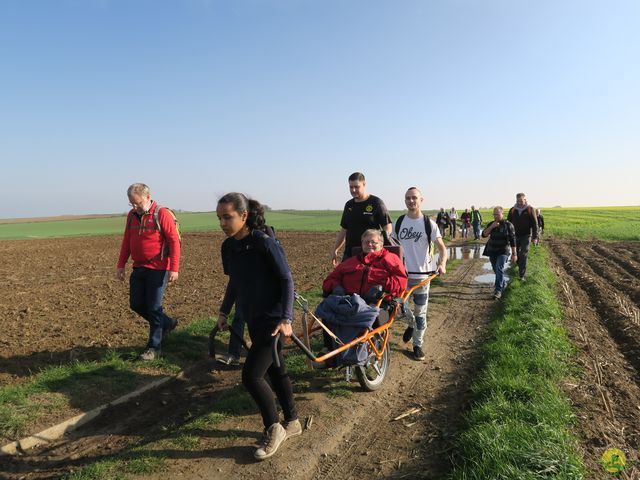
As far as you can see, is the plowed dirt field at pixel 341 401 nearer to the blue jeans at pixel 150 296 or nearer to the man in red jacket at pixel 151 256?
the blue jeans at pixel 150 296

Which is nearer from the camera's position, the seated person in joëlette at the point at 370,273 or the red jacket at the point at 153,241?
the seated person in joëlette at the point at 370,273

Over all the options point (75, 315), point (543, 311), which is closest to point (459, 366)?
point (543, 311)

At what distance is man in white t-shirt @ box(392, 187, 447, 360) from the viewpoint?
238 inches

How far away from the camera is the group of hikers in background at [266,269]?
3.54 m

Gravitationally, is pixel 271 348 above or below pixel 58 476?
above

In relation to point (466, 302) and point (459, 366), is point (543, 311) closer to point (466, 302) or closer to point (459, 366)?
point (466, 302)

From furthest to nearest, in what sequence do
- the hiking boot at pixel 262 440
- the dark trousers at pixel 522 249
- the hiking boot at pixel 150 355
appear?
the dark trousers at pixel 522 249, the hiking boot at pixel 150 355, the hiking boot at pixel 262 440

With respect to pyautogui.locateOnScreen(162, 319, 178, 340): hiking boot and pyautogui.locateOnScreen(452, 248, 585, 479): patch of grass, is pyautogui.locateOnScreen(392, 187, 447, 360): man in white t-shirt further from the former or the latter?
pyautogui.locateOnScreen(162, 319, 178, 340): hiking boot

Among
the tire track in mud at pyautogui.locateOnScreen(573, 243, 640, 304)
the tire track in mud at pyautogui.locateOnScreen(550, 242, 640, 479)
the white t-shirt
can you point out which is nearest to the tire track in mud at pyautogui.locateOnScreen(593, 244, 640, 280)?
the tire track in mud at pyautogui.locateOnScreen(573, 243, 640, 304)

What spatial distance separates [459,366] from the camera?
18.7 ft

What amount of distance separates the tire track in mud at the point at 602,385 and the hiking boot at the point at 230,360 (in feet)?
14.0

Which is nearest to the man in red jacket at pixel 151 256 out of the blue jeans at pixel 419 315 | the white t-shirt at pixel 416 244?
the white t-shirt at pixel 416 244

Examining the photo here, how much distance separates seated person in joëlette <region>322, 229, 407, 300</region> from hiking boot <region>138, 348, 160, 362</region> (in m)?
2.75

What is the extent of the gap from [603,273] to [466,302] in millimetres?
6591
